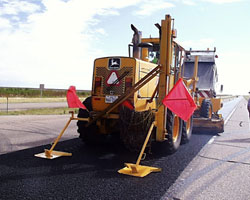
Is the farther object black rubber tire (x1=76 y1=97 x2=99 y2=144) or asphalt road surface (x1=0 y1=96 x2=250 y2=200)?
black rubber tire (x1=76 y1=97 x2=99 y2=144)

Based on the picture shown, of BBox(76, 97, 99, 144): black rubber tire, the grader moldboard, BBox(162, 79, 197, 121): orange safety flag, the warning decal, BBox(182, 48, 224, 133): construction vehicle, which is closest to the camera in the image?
BBox(162, 79, 197, 121): orange safety flag

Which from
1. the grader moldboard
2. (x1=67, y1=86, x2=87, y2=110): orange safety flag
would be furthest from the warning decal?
(x1=67, y1=86, x2=87, y2=110): orange safety flag

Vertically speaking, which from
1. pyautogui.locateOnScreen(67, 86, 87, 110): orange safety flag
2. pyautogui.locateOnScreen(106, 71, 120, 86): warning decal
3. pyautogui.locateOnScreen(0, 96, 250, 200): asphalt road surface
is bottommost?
pyautogui.locateOnScreen(0, 96, 250, 200): asphalt road surface

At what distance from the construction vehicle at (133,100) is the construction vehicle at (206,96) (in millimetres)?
3260

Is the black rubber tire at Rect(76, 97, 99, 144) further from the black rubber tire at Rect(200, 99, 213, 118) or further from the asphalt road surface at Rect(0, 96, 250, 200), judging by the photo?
the black rubber tire at Rect(200, 99, 213, 118)

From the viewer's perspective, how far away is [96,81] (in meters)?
7.10

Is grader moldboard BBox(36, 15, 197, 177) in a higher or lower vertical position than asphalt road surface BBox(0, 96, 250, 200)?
higher

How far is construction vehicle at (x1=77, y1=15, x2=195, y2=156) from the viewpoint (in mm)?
6285

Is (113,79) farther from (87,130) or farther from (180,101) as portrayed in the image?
(180,101)

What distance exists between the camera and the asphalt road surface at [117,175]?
13.6 feet

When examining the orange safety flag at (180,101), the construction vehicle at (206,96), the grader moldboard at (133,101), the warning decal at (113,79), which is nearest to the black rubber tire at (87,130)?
the grader moldboard at (133,101)

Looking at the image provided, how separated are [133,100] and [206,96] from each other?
24.3 ft

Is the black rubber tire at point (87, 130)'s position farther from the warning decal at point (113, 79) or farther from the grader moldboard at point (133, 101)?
the warning decal at point (113, 79)

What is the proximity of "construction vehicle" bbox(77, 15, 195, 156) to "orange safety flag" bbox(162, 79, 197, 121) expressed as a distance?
48cm
